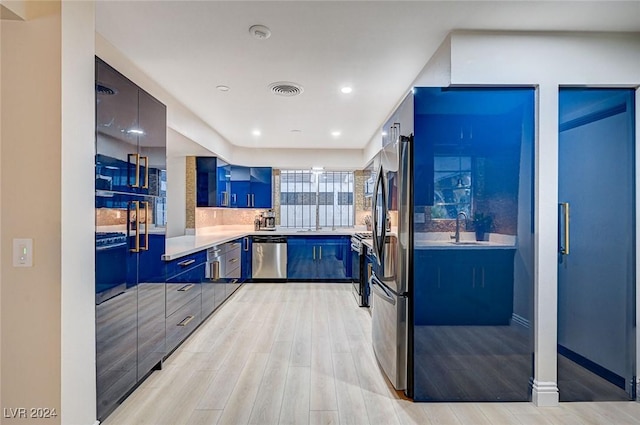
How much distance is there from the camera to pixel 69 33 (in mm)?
1521

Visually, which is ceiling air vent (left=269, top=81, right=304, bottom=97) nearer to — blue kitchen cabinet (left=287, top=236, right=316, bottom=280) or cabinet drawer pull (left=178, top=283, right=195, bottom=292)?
cabinet drawer pull (left=178, top=283, right=195, bottom=292)

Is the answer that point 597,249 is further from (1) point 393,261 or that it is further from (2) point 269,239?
(2) point 269,239

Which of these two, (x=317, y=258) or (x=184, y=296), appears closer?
(x=184, y=296)

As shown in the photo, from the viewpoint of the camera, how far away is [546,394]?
6.77 ft

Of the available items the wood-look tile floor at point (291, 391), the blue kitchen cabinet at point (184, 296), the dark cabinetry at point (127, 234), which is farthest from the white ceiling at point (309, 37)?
the wood-look tile floor at point (291, 391)

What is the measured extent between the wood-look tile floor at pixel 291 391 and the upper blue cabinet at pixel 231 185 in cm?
223

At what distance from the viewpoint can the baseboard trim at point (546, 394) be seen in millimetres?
2057

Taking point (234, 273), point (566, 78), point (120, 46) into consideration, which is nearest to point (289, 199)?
point (234, 273)

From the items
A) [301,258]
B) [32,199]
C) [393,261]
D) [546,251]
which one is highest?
[32,199]

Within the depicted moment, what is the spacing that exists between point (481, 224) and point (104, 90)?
2423 mm

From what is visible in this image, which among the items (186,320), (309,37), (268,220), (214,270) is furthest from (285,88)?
(268,220)

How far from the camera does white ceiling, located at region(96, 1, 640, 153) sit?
182 cm

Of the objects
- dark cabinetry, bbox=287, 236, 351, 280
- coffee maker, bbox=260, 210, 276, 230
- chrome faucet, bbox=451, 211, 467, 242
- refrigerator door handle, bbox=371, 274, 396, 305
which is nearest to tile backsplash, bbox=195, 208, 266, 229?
coffee maker, bbox=260, 210, 276, 230

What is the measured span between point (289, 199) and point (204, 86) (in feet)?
11.6
